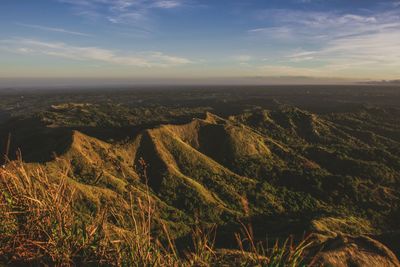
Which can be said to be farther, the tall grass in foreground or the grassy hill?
the grassy hill

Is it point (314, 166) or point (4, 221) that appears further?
point (314, 166)

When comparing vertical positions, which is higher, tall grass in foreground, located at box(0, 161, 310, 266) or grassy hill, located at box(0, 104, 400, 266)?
tall grass in foreground, located at box(0, 161, 310, 266)

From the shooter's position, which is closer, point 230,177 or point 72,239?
point 72,239

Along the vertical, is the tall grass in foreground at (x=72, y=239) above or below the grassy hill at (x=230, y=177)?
above

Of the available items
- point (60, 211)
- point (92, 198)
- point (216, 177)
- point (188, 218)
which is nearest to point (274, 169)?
point (216, 177)

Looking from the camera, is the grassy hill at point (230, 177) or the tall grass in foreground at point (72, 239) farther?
the grassy hill at point (230, 177)

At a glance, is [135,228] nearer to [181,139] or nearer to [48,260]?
[48,260]

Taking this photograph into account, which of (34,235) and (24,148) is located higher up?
(34,235)

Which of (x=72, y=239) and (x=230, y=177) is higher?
(x=72, y=239)
